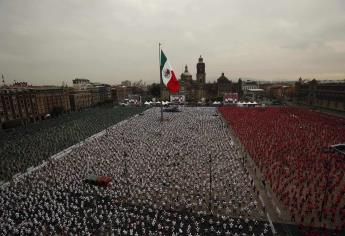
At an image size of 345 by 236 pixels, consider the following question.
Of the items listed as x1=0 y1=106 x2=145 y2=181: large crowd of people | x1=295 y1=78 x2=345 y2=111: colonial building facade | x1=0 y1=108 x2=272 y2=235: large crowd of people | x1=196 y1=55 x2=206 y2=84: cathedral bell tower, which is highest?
x1=196 y1=55 x2=206 y2=84: cathedral bell tower

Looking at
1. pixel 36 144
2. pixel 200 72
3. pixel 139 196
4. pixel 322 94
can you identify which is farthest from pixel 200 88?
pixel 139 196

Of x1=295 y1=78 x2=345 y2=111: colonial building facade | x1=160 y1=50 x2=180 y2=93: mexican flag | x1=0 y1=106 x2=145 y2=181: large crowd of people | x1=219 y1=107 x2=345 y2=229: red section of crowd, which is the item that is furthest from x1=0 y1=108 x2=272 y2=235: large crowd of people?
x1=295 y1=78 x2=345 y2=111: colonial building facade

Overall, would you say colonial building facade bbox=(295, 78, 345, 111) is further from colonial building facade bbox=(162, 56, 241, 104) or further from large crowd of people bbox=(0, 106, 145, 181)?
large crowd of people bbox=(0, 106, 145, 181)

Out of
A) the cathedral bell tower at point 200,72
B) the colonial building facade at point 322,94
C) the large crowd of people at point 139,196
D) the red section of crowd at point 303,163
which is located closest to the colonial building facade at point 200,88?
the cathedral bell tower at point 200,72

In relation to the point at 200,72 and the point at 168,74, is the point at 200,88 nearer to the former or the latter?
the point at 200,72

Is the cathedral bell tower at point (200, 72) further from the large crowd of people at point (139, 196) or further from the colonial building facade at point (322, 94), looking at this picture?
the large crowd of people at point (139, 196)
